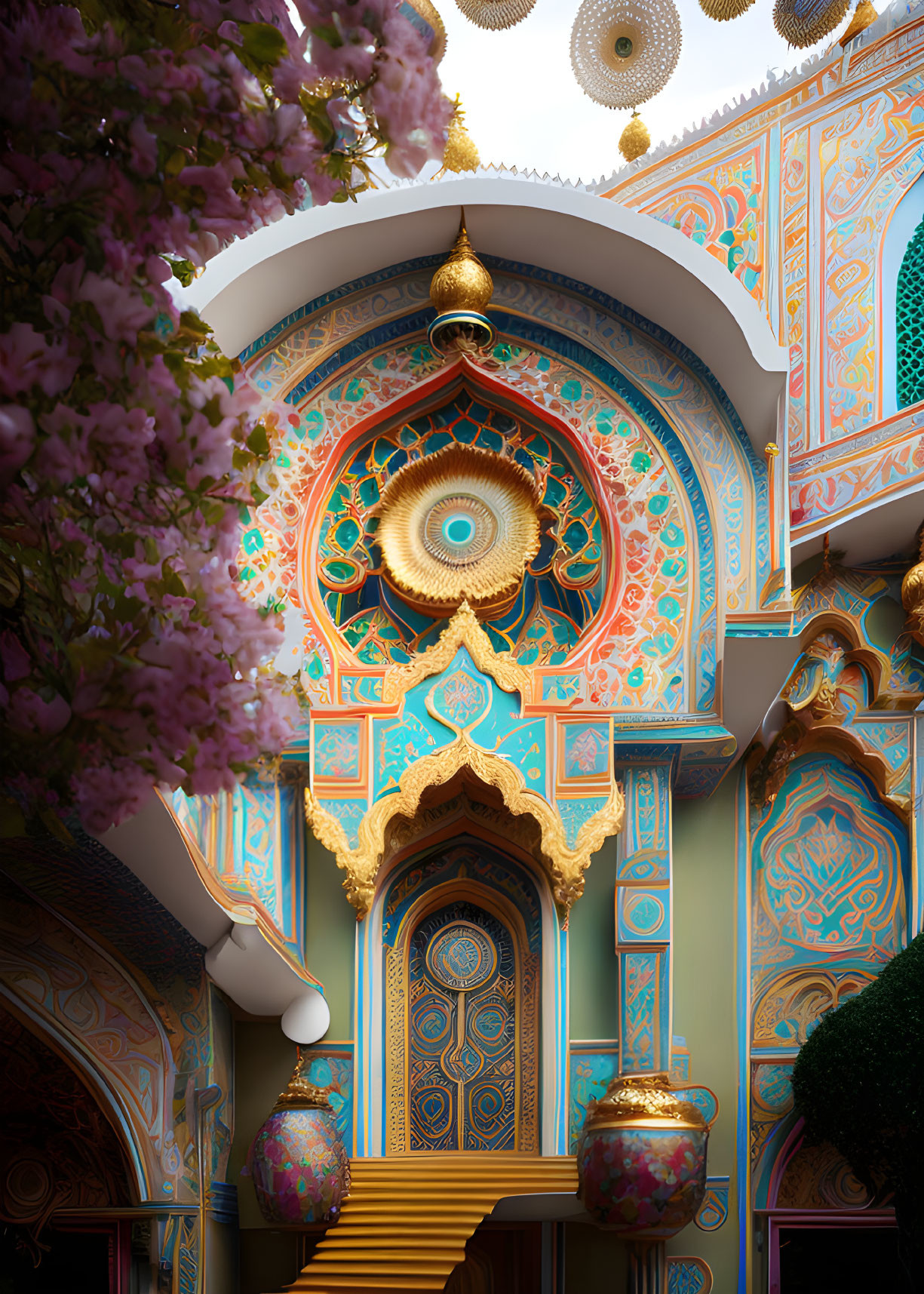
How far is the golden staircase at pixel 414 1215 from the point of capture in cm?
725

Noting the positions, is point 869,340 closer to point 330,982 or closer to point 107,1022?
point 330,982

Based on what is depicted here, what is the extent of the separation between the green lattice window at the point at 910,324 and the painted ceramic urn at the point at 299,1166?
20.5 ft

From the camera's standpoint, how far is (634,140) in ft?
38.0

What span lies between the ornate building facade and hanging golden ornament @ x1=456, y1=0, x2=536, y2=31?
6.71ft

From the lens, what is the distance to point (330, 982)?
868 cm

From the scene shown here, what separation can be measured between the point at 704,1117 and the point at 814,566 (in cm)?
374

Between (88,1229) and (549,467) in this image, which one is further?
(549,467)

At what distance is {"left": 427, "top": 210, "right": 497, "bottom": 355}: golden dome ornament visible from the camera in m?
9.20

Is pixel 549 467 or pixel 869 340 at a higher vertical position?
pixel 869 340

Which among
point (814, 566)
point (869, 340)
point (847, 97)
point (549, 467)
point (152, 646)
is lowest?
point (152, 646)

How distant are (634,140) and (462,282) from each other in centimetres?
336

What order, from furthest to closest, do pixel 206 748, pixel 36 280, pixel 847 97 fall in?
1. pixel 847 97
2. pixel 206 748
3. pixel 36 280

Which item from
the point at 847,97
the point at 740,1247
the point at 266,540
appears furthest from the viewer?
the point at 847,97

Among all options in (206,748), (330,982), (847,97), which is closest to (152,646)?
(206,748)
